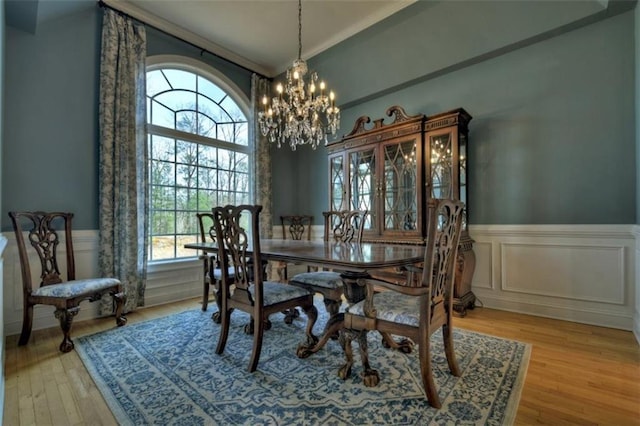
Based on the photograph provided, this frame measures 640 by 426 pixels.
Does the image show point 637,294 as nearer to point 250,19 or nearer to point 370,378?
point 370,378

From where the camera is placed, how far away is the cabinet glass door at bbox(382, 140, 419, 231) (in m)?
3.20

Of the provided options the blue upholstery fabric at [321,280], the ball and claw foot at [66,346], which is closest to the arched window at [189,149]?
the ball and claw foot at [66,346]

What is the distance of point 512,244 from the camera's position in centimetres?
298

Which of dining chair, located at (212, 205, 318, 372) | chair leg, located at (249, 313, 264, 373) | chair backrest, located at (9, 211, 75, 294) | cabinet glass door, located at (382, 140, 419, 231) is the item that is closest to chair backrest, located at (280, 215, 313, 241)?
cabinet glass door, located at (382, 140, 419, 231)

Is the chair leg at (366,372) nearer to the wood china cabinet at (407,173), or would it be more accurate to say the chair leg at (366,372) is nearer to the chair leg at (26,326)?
the wood china cabinet at (407,173)

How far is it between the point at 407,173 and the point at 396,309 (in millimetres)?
1975

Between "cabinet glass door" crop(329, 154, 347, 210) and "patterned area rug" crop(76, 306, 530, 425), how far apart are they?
1880mm

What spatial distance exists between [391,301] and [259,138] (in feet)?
11.2

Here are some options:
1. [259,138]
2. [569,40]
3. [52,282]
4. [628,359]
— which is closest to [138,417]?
[52,282]

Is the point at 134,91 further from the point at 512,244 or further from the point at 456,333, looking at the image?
the point at 512,244

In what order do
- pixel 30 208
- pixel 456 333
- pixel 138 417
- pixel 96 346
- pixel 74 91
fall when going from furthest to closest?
pixel 74 91
pixel 30 208
pixel 456 333
pixel 96 346
pixel 138 417

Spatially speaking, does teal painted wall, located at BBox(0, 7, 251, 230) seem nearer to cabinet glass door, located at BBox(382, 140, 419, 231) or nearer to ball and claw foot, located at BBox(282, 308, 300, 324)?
ball and claw foot, located at BBox(282, 308, 300, 324)

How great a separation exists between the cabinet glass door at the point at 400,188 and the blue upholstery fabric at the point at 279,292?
1545mm

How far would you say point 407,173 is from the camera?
10.7 feet
